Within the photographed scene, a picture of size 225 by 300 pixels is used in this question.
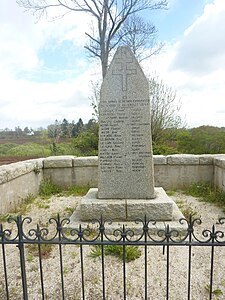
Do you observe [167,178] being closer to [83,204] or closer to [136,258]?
[83,204]

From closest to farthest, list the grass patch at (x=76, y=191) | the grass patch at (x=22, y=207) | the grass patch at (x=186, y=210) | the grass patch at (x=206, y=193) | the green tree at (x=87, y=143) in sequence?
the grass patch at (x=186, y=210), the grass patch at (x=22, y=207), the grass patch at (x=206, y=193), the grass patch at (x=76, y=191), the green tree at (x=87, y=143)

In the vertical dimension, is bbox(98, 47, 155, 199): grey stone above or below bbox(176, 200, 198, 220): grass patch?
above

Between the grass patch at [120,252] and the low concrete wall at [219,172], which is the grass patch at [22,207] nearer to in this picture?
the grass patch at [120,252]

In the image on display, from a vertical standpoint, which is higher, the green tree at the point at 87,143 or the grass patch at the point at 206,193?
the green tree at the point at 87,143

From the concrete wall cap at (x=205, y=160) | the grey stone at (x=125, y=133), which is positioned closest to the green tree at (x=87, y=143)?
the concrete wall cap at (x=205, y=160)

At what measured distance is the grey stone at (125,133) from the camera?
365cm

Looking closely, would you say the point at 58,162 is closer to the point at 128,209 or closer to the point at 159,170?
the point at 159,170

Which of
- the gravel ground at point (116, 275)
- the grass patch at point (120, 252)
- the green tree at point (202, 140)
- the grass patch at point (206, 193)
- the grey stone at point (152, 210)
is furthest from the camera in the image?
the green tree at point (202, 140)

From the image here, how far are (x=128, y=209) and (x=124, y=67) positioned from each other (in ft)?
7.31

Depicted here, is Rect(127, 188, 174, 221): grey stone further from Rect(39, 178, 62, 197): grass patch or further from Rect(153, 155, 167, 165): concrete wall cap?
Rect(39, 178, 62, 197): grass patch

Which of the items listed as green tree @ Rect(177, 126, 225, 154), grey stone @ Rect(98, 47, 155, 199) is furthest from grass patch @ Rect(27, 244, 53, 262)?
green tree @ Rect(177, 126, 225, 154)

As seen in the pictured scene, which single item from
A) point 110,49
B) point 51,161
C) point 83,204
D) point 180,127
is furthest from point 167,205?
point 110,49

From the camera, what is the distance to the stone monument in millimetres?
3584

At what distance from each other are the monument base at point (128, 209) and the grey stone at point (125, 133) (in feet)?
0.67
